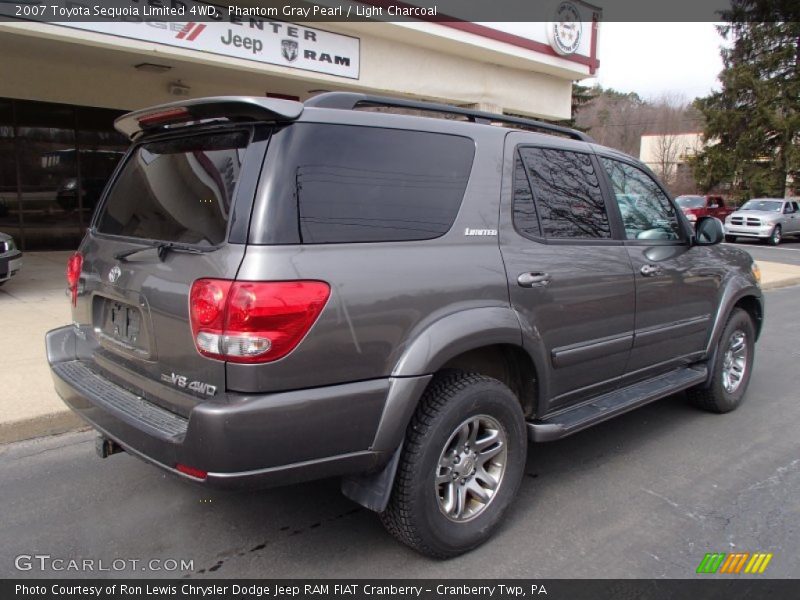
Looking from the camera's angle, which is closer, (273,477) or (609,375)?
(273,477)

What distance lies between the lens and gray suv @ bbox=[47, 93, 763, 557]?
229cm

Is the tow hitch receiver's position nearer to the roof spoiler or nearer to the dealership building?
the roof spoiler

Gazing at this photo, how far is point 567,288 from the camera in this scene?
10.5 feet

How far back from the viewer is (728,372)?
4.80 meters

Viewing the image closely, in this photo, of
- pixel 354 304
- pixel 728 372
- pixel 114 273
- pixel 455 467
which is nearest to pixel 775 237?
pixel 728 372

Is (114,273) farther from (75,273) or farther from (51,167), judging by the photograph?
(51,167)

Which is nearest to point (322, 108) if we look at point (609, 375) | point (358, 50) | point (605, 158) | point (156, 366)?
point (156, 366)

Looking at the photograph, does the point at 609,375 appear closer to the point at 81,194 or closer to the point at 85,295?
the point at 85,295

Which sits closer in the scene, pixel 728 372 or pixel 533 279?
pixel 533 279

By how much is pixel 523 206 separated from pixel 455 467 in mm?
1341

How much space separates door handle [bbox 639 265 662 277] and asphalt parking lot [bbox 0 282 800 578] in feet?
3.88

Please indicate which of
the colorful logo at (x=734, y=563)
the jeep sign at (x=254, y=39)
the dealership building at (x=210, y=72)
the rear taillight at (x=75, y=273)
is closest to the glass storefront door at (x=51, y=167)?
the dealership building at (x=210, y=72)

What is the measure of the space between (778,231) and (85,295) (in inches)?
975

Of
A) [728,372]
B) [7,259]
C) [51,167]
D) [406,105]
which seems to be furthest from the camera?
[51,167]
